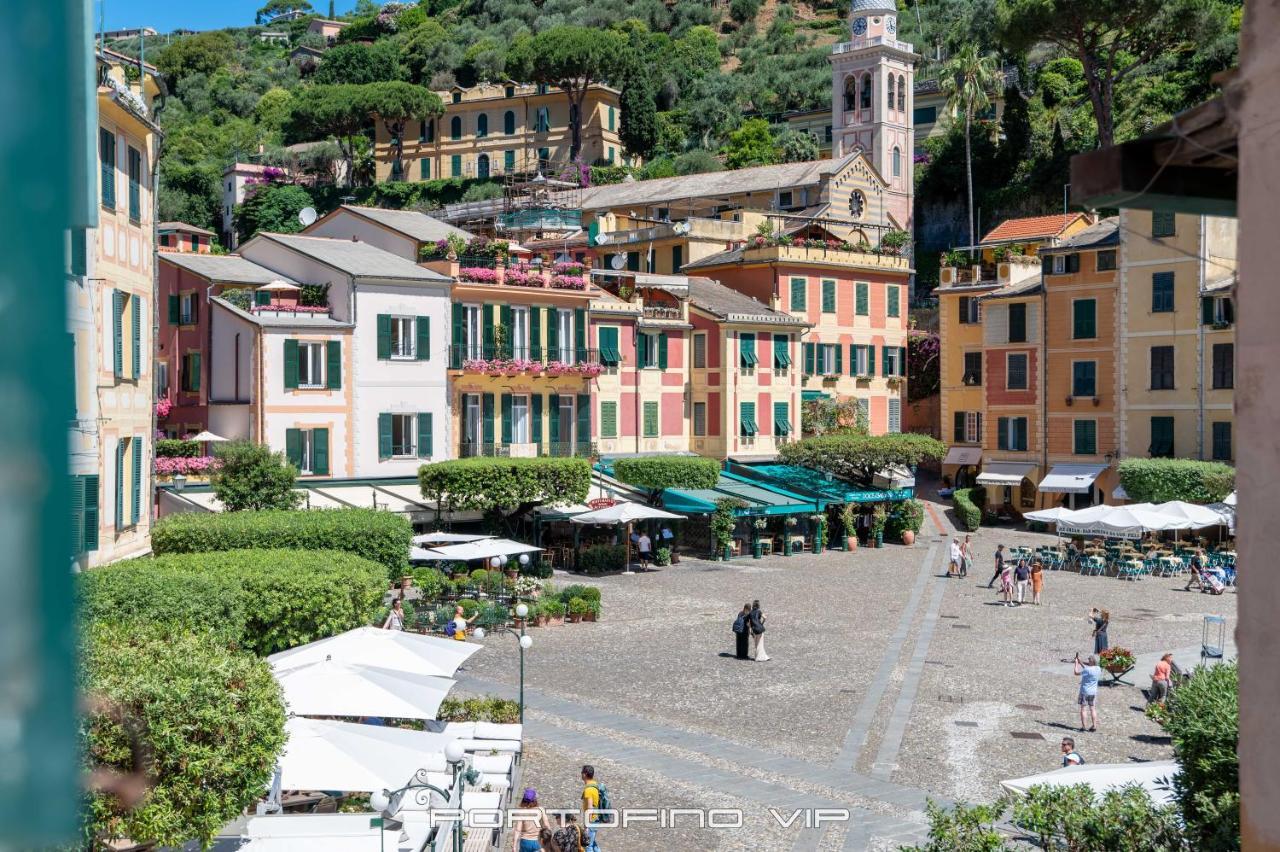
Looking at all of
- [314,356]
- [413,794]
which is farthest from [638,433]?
[413,794]

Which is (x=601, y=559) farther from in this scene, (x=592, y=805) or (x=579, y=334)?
(x=592, y=805)

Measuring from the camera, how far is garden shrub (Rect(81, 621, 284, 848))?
12.5 m

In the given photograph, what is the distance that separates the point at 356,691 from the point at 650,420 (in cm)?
3553

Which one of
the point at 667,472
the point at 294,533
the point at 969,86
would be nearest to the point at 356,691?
the point at 294,533

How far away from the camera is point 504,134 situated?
109 metres

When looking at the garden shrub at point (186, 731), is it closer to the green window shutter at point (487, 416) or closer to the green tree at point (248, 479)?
the green tree at point (248, 479)

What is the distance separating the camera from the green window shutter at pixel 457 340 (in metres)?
46.7

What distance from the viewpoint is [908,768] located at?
21.0 meters

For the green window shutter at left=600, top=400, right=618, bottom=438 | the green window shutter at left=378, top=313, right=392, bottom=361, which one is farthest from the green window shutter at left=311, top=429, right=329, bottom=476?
the green window shutter at left=600, top=400, right=618, bottom=438

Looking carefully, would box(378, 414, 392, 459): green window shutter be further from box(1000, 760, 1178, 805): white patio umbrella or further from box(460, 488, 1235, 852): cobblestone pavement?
box(1000, 760, 1178, 805): white patio umbrella

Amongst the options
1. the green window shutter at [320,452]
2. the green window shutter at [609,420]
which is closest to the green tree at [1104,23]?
the green window shutter at [609,420]

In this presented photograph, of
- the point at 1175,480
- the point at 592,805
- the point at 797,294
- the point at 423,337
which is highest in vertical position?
the point at 797,294

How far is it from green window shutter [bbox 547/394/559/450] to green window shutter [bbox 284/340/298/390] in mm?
9501

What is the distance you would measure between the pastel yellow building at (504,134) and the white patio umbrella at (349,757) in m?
90.3
